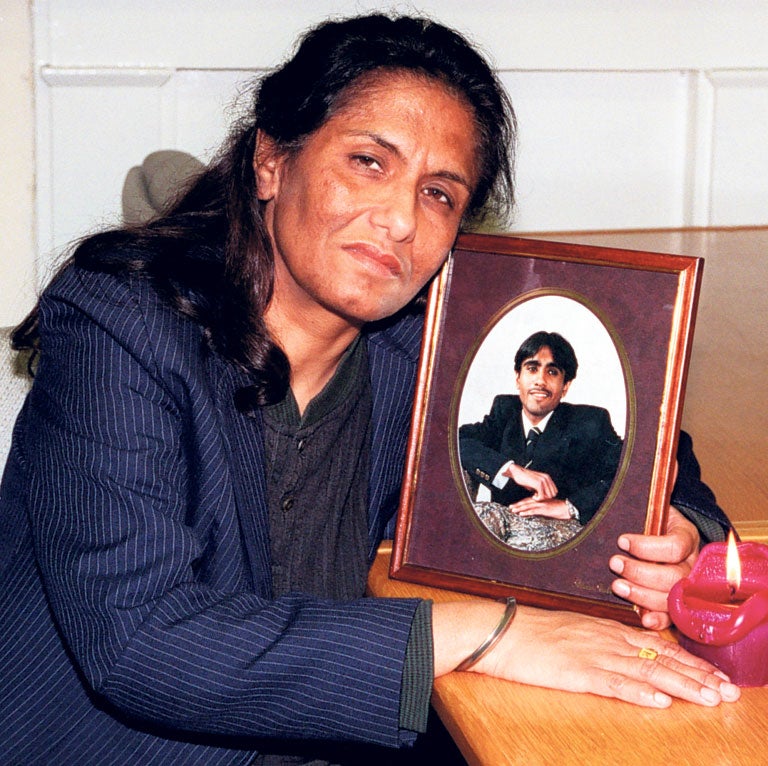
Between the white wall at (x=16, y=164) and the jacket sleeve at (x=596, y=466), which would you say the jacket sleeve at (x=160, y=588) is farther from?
the white wall at (x=16, y=164)

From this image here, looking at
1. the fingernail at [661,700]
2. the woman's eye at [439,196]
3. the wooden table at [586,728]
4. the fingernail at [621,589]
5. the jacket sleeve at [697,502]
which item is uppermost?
the woman's eye at [439,196]

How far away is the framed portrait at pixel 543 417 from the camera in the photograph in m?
1.27

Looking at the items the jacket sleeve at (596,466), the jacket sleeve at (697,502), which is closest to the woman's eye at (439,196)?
the jacket sleeve at (596,466)

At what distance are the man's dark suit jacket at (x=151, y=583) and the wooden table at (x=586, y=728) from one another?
0.09 meters

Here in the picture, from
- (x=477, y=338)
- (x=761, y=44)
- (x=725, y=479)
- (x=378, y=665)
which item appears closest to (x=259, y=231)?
(x=477, y=338)

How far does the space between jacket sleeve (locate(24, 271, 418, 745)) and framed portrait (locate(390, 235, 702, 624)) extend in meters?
0.17

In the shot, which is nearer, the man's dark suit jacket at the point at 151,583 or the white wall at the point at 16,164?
the man's dark suit jacket at the point at 151,583

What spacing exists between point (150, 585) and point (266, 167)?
1.87ft

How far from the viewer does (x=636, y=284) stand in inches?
50.3

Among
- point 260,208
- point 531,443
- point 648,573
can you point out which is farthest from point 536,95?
point 648,573

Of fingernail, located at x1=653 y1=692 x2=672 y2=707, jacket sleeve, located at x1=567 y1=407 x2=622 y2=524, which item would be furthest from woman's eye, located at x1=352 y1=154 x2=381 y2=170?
fingernail, located at x1=653 y1=692 x2=672 y2=707

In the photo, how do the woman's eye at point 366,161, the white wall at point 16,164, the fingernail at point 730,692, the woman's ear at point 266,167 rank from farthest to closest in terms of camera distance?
1. the white wall at point 16,164
2. the woman's ear at point 266,167
3. the woman's eye at point 366,161
4. the fingernail at point 730,692

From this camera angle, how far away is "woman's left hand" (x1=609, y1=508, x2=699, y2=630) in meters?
1.25

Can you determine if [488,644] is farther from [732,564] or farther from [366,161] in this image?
[366,161]
